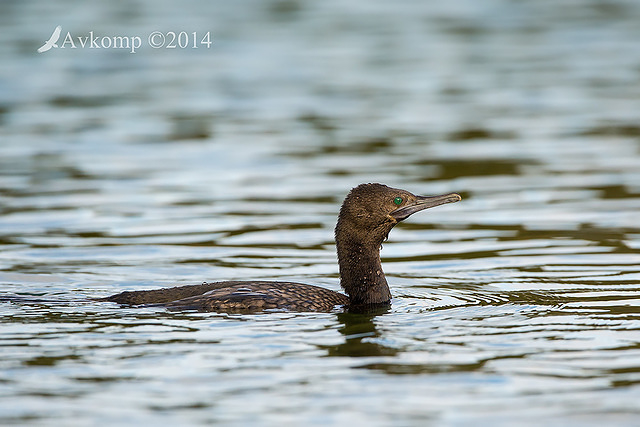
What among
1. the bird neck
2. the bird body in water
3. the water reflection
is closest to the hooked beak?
the bird body in water

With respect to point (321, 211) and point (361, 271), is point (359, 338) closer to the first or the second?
point (361, 271)

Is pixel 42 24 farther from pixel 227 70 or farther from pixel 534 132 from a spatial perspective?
pixel 534 132

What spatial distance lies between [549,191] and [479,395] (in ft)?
26.9

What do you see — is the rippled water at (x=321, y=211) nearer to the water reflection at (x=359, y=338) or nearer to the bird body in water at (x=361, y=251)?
the water reflection at (x=359, y=338)

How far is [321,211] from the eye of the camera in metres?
14.1

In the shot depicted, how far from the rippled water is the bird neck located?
225 millimetres

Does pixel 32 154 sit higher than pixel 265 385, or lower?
higher

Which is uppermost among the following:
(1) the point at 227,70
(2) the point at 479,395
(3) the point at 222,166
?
(1) the point at 227,70

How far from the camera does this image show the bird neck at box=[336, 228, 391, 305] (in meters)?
9.78

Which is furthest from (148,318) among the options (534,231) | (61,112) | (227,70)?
(227,70)

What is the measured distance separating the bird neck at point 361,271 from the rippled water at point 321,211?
0.23 metres

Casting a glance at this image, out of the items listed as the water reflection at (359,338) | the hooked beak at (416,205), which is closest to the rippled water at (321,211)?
the water reflection at (359,338)

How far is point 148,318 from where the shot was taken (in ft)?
28.9

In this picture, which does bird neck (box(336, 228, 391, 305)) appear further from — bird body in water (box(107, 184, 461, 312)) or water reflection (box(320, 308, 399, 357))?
water reflection (box(320, 308, 399, 357))
